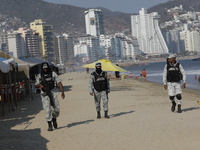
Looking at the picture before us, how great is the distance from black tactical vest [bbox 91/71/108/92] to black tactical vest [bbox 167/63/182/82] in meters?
1.73

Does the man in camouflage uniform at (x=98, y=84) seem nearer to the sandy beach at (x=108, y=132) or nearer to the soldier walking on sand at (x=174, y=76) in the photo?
the sandy beach at (x=108, y=132)

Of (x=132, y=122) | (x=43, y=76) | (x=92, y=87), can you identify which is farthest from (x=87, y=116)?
(x=43, y=76)

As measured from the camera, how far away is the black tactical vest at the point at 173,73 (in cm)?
1094

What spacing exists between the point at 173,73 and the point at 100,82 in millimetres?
1948

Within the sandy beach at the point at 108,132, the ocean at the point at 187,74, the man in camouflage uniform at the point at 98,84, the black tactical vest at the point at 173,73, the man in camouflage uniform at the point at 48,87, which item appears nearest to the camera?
the sandy beach at the point at 108,132

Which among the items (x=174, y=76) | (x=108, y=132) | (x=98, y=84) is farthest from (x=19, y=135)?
→ (x=174, y=76)

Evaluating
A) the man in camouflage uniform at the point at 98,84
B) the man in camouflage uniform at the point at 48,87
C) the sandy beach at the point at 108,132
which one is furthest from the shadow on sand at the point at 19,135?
the man in camouflage uniform at the point at 98,84

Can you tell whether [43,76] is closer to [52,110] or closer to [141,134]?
[52,110]

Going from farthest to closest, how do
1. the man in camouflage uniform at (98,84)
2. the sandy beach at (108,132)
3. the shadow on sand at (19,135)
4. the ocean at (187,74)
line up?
the ocean at (187,74) < the man in camouflage uniform at (98,84) < the shadow on sand at (19,135) < the sandy beach at (108,132)

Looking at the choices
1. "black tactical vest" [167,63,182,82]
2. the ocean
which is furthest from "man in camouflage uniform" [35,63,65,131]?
the ocean

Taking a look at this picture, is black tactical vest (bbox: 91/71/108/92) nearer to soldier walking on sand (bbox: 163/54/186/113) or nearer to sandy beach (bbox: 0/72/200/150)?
sandy beach (bbox: 0/72/200/150)

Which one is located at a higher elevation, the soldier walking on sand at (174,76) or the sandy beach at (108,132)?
the soldier walking on sand at (174,76)

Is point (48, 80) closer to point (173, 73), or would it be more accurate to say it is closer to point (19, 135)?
point (19, 135)

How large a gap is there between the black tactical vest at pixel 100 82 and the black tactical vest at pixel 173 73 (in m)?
1.73
